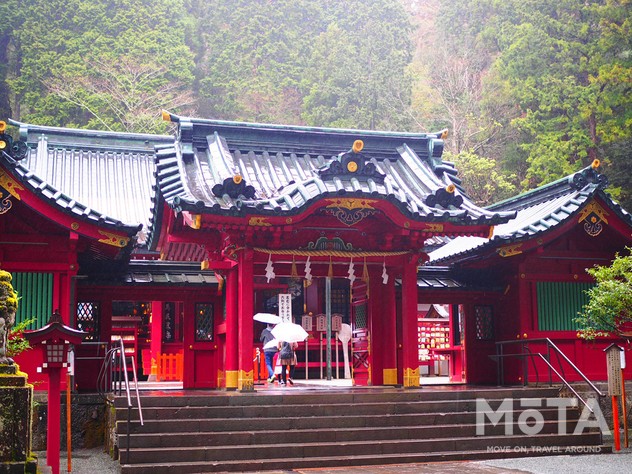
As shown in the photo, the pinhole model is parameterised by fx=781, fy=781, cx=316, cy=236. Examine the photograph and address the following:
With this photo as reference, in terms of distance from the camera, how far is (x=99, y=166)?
24.9 meters

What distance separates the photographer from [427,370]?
3102 centimetres

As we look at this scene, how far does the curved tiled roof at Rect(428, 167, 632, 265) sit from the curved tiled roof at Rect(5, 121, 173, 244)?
8952mm

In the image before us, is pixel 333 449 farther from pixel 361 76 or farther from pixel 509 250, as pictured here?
pixel 361 76

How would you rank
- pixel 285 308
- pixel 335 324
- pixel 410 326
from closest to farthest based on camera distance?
pixel 410 326 → pixel 285 308 → pixel 335 324

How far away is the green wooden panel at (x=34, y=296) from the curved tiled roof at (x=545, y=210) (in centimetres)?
919

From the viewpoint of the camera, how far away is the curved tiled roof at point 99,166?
76.0ft

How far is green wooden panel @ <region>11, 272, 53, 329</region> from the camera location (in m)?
14.8

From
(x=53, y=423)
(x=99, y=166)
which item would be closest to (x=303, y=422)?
(x=53, y=423)

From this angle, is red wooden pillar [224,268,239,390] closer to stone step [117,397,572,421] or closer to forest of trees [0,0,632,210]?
stone step [117,397,572,421]

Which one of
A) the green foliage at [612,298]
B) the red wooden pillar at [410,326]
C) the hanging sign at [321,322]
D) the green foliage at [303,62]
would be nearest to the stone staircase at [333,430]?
the red wooden pillar at [410,326]

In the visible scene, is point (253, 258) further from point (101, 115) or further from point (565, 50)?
point (101, 115)

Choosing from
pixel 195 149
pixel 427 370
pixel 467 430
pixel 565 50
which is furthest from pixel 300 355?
pixel 565 50

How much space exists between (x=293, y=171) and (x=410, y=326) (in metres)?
4.33

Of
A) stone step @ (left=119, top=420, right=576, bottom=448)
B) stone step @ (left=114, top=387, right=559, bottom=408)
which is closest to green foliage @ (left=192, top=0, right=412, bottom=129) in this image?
stone step @ (left=114, top=387, right=559, bottom=408)
